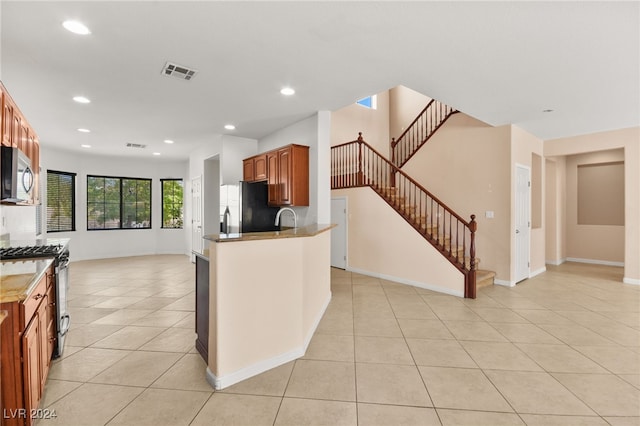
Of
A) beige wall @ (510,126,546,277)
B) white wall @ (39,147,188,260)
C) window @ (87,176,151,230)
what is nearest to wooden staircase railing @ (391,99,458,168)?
beige wall @ (510,126,546,277)

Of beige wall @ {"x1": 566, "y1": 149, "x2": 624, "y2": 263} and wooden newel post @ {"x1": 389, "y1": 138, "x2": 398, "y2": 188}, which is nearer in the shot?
wooden newel post @ {"x1": 389, "y1": 138, "x2": 398, "y2": 188}

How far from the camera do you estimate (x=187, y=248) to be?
8758 millimetres

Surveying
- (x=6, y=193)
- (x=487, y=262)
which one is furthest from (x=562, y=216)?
(x=6, y=193)

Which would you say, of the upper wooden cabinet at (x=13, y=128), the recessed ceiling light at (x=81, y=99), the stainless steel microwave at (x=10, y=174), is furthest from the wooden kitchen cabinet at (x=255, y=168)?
the stainless steel microwave at (x=10, y=174)

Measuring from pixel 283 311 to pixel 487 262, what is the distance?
4.41 metres

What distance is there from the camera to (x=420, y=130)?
7.08m

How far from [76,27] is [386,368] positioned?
12.2ft

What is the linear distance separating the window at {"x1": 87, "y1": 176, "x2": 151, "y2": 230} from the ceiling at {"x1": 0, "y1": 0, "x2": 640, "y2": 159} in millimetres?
3855

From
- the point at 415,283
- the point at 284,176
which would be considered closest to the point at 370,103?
the point at 284,176

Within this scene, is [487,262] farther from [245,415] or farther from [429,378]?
[245,415]

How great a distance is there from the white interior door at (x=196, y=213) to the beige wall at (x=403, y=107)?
5.33m

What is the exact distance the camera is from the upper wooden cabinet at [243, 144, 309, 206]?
4.71m

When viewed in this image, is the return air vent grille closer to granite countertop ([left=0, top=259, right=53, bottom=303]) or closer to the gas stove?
the gas stove

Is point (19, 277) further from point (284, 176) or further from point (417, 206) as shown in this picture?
point (417, 206)
